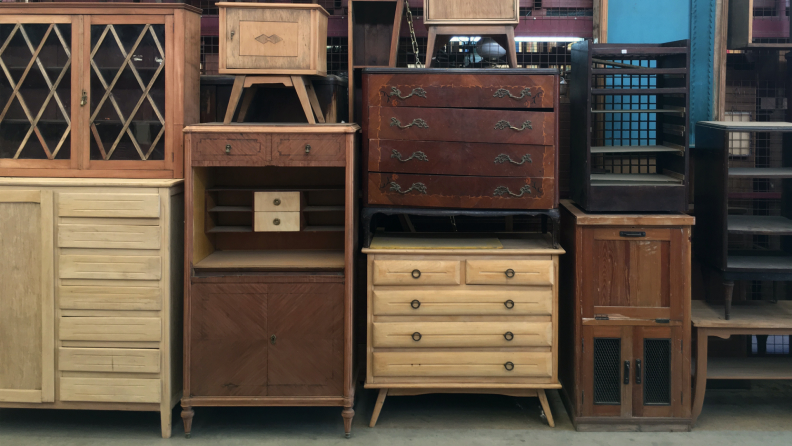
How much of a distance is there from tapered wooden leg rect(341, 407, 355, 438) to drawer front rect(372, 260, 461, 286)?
0.66 metres

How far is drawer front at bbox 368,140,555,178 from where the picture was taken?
3602mm

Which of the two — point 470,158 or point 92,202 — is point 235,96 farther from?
point 470,158

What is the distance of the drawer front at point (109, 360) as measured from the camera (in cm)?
358

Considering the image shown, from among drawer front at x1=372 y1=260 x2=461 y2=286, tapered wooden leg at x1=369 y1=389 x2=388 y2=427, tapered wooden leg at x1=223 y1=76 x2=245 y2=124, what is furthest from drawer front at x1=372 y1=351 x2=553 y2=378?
tapered wooden leg at x1=223 y1=76 x2=245 y2=124

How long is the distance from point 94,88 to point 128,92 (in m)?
0.17

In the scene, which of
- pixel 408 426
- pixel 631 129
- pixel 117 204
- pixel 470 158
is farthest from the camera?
pixel 631 129

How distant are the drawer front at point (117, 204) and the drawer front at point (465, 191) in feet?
3.59

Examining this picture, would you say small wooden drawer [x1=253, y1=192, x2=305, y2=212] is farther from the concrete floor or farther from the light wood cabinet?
the concrete floor

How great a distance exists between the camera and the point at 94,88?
364 cm

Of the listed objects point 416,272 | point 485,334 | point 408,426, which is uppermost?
point 416,272

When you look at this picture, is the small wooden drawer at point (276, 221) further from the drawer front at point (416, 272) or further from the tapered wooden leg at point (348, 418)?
the tapered wooden leg at point (348, 418)

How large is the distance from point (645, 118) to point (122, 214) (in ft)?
9.63

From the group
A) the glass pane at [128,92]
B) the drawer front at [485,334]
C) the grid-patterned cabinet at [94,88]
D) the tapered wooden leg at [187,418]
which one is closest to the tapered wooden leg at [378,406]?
the drawer front at [485,334]

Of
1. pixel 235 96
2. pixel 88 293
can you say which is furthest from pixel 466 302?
pixel 88 293
